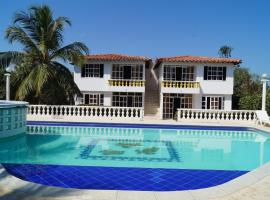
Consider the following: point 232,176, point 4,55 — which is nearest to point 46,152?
point 232,176

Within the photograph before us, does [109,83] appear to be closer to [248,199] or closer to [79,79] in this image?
[79,79]

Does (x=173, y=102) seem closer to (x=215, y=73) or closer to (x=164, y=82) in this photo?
(x=164, y=82)

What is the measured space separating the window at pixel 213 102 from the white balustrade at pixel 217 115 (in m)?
4.49

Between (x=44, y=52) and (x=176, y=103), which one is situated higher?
(x=44, y=52)

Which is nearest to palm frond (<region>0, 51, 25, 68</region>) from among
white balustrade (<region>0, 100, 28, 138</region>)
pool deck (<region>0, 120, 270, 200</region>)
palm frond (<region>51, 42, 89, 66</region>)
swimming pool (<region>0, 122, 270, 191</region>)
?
palm frond (<region>51, 42, 89, 66</region>)

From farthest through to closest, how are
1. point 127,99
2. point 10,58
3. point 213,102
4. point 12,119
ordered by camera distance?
point 127,99, point 213,102, point 10,58, point 12,119

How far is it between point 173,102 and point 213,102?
359 cm

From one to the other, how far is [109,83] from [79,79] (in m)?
2.84

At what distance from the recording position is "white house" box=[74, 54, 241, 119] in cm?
2531

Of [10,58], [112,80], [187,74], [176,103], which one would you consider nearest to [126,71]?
[112,80]

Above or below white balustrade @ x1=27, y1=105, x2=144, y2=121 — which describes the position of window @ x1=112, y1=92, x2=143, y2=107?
above

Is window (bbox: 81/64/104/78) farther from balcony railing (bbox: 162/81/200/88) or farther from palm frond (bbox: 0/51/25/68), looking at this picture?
palm frond (bbox: 0/51/25/68)

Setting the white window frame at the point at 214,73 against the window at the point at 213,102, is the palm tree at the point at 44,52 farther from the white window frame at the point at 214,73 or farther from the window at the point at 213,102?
the window at the point at 213,102

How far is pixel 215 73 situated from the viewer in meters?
25.7
